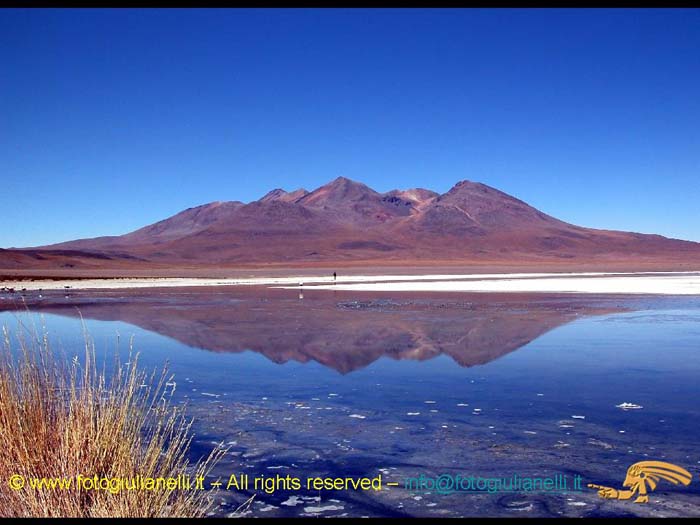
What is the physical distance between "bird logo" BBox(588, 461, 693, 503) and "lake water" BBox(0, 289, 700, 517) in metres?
0.08

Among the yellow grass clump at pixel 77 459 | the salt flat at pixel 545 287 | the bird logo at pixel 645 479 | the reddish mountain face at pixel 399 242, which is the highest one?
the reddish mountain face at pixel 399 242

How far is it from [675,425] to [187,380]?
625 centimetres

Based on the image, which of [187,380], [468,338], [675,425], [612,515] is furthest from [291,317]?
[612,515]

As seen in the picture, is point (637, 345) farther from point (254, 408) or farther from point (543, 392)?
point (254, 408)

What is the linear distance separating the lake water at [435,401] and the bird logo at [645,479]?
84 mm

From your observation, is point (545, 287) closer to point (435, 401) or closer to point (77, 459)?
point (435, 401)

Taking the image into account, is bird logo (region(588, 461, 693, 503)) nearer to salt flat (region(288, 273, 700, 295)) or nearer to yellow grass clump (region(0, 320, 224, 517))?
yellow grass clump (region(0, 320, 224, 517))

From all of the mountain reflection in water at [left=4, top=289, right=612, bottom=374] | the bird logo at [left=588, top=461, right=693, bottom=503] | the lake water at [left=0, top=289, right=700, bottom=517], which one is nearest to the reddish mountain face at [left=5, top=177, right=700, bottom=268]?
the mountain reflection in water at [left=4, top=289, right=612, bottom=374]

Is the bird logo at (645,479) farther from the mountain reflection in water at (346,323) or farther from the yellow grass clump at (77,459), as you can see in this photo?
the mountain reflection in water at (346,323)

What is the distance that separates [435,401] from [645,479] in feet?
9.95

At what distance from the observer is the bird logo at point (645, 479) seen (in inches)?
190

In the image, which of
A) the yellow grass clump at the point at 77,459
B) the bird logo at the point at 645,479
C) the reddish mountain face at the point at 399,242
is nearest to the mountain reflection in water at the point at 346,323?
the bird logo at the point at 645,479

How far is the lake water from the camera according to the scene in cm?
489
